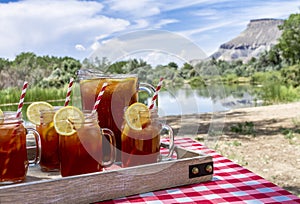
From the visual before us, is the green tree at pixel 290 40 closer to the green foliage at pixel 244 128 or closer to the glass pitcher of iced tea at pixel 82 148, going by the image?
the green foliage at pixel 244 128

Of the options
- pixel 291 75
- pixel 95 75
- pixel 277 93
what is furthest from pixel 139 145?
pixel 291 75

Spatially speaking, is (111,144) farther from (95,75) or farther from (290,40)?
(290,40)

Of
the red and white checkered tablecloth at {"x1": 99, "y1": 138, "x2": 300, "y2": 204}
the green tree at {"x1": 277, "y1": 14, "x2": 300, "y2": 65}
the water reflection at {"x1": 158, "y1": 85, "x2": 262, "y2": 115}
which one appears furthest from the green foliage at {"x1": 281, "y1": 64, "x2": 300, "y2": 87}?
the red and white checkered tablecloth at {"x1": 99, "y1": 138, "x2": 300, "y2": 204}

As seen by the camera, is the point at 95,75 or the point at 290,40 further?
the point at 290,40

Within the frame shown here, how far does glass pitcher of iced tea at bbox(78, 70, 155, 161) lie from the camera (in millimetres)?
1132

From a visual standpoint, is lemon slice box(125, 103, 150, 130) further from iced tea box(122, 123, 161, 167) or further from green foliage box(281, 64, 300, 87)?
green foliage box(281, 64, 300, 87)

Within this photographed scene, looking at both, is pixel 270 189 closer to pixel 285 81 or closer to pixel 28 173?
pixel 28 173

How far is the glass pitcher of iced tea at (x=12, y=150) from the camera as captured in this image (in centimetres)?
95

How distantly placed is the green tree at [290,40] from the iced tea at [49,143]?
27.7ft

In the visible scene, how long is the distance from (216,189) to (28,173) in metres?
0.47

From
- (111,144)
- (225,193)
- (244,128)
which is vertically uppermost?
(111,144)

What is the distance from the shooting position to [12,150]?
955 millimetres

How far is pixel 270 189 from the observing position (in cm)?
99

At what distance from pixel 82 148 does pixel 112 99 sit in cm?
20
